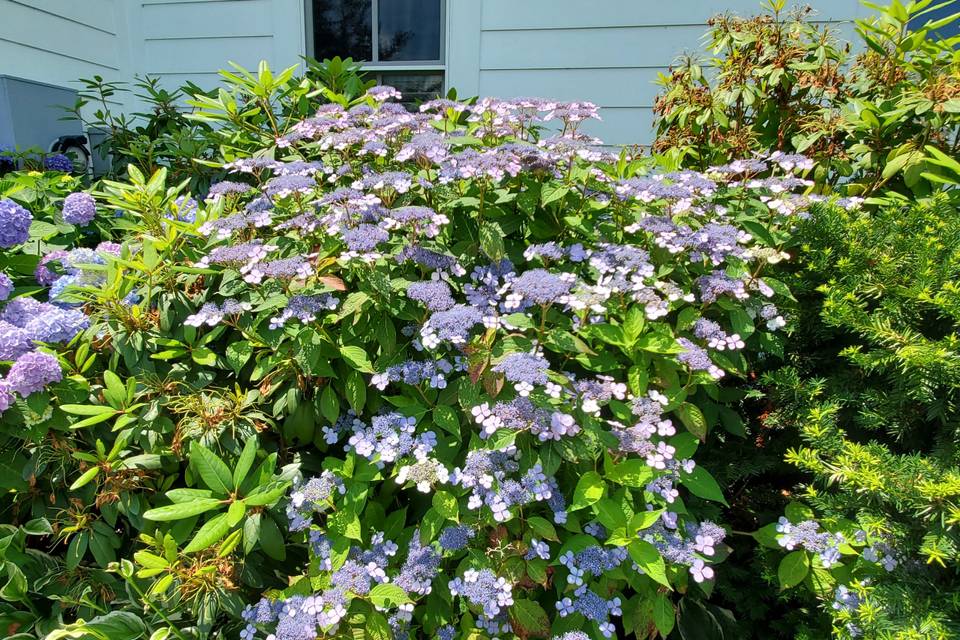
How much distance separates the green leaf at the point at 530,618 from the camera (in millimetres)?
1298

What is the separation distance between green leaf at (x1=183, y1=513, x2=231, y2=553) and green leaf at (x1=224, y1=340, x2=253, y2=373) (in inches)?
15.3

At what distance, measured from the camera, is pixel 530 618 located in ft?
4.27

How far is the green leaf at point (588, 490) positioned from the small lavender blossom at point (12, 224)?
1708 millimetres

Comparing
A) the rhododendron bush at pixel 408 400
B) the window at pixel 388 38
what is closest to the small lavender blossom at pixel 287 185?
the rhododendron bush at pixel 408 400

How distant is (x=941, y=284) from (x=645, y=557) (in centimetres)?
99

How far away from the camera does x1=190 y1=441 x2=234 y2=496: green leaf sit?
1280mm

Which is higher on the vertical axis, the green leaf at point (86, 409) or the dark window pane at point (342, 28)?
the dark window pane at point (342, 28)

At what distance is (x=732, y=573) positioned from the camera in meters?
1.70

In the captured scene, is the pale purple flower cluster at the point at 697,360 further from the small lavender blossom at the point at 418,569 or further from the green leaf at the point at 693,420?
the small lavender blossom at the point at 418,569

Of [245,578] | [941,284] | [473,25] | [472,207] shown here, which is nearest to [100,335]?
[245,578]

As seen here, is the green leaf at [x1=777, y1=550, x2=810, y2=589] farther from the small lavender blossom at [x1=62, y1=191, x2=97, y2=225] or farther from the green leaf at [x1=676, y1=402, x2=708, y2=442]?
the small lavender blossom at [x1=62, y1=191, x2=97, y2=225]

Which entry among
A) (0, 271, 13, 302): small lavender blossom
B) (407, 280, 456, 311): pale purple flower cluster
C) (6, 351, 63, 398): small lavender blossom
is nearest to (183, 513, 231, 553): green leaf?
(6, 351, 63, 398): small lavender blossom

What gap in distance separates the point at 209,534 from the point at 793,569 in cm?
141

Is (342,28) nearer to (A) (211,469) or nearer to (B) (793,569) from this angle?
(A) (211,469)
